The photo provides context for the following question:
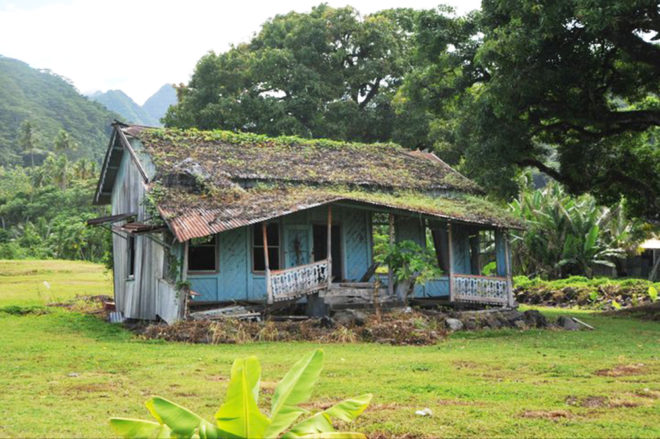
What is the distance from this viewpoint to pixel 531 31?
17.1 m

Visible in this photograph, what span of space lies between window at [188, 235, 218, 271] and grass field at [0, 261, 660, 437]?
2921mm

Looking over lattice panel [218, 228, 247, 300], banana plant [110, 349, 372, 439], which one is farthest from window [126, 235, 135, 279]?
banana plant [110, 349, 372, 439]

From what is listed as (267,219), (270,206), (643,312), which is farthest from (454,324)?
(643,312)

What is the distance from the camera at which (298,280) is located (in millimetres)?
17406

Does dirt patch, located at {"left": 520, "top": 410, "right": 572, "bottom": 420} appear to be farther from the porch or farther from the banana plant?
the porch

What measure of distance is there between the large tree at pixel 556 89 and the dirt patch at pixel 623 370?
8.00 m

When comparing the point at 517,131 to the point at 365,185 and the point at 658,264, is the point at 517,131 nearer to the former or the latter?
the point at 365,185

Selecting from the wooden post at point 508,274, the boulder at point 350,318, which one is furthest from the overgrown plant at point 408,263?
the wooden post at point 508,274

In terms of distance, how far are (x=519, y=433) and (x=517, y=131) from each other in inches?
569

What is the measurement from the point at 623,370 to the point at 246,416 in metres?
7.97

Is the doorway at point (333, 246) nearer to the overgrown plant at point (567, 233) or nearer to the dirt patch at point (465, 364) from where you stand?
the dirt patch at point (465, 364)

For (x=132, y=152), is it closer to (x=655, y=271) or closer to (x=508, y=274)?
(x=508, y=274)

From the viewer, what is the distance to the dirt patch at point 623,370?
9.80 m

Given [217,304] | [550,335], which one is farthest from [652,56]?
[217,304]
